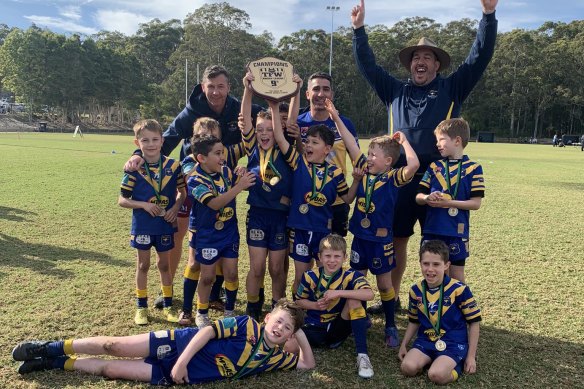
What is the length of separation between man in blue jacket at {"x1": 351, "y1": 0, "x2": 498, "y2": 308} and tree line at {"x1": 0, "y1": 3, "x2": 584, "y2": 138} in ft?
179

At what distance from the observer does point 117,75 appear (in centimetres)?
6284

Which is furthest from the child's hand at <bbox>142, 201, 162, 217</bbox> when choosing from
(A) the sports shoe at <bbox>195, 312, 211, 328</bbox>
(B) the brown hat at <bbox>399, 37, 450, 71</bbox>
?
(B) the brown hat at <bbox>399, 37, 450, 71</bbox>

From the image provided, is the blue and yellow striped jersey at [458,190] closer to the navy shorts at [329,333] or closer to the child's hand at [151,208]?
the navy shorts at [329,333]

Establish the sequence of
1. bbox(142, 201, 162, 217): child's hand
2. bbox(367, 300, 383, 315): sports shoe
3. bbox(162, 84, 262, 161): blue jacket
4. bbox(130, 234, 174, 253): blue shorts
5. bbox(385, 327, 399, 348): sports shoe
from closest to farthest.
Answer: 1. bbox(385, 327, 399, 348): sports shoe
2. bbox(142, 201, 162, 217): child's hand
3. bbox(130, 234, 174, 253): blue shorts
4. bbox(367, 300, 383, 315): sports shoe
5. bbox(162, 84, 262, 161): blue jacket

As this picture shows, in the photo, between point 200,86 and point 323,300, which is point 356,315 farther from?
point 200,86

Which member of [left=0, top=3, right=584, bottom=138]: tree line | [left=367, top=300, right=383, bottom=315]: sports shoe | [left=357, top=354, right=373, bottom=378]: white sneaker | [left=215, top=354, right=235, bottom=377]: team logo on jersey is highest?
[left=0, top=3, right=584, bottom=138]: tree line

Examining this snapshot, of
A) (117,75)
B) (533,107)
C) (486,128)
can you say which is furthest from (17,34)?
(533,107)

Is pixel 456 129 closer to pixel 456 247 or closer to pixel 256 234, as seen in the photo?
pixel 456 247

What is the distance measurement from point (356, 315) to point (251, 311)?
122cm

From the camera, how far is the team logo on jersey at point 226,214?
4.21 meters

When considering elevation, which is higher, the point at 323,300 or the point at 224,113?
the point at 224,113

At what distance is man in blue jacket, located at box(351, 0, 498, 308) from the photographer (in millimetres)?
4402

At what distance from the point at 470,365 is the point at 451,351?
0.17 metres

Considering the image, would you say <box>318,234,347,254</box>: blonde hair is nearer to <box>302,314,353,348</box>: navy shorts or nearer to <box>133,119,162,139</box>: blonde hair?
<box>302,314,353,348</box>: navy shorts
